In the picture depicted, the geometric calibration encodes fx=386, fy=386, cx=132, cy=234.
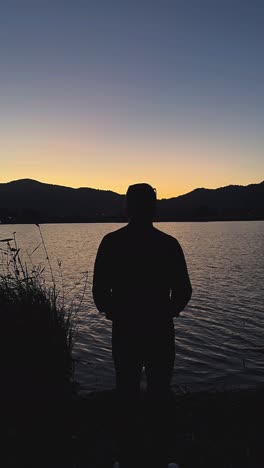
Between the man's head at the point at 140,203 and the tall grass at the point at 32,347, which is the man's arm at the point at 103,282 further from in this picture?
the tall grass at the point at 32,347

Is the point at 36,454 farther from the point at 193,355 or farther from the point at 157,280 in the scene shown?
the point at 193,355

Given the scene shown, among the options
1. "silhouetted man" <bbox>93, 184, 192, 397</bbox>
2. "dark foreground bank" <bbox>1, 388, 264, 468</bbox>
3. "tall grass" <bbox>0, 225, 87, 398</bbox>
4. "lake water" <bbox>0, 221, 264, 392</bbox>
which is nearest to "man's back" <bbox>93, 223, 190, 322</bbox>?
"silhouetted man" <bbox>93, 184, 192, 397</bbox>

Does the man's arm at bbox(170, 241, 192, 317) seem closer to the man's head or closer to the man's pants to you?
the man's pants

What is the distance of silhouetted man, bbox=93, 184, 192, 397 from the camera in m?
3.37

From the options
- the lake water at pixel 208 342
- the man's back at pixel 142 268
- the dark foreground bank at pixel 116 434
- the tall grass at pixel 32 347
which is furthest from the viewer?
the lake water at pixel 208 342

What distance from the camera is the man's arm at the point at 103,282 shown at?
3488mm

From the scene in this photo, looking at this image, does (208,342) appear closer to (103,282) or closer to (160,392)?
(160,392)

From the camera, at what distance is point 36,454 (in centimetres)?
417

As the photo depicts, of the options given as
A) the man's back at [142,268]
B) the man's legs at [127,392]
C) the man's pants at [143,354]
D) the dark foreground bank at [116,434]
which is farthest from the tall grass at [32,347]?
the man's back at [142,268]

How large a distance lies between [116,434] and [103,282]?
1.43 m

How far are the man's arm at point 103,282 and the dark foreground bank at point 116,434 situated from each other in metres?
1.02

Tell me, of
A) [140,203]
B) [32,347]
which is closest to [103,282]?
[140,203]

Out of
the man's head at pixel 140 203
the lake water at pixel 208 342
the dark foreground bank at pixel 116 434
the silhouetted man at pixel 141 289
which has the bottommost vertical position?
the lake water at pixel 208 342

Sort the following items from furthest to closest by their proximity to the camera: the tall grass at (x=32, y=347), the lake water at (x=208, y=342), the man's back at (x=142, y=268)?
the lake water at (x=208, y=342) < the tall grass at (x=32, y=347) < the man's back at (x=142, y=268)
